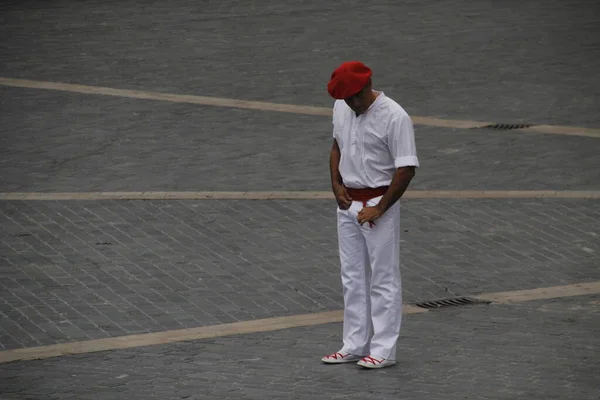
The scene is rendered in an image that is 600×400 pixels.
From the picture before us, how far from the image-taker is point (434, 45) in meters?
20.5

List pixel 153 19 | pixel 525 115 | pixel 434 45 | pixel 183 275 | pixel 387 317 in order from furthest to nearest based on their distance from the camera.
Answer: pixel 153 19 < pixel 434 45 < pixel 525 115 < pixel 183 275 < pixel 387 317

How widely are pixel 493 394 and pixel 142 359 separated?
7.57 feet

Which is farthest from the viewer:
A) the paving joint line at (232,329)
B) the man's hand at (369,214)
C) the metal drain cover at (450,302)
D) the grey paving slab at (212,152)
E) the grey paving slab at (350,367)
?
the grey paving slab at (212,152)

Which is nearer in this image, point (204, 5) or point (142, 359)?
point (142, 359)

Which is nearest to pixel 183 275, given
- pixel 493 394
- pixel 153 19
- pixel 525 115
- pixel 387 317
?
pixel 387 317

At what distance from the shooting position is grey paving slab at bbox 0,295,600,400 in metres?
8.12

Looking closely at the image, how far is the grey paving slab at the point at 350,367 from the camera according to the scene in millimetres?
8125

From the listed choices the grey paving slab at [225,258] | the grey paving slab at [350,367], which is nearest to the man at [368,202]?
the grey paving slab at [350,367]

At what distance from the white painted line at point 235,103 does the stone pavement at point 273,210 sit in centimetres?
24

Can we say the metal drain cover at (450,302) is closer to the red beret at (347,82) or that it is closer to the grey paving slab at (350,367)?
the grey paving slab at (350,367)

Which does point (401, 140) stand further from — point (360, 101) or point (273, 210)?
point (273, 210)

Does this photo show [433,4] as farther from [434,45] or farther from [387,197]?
[387,197]

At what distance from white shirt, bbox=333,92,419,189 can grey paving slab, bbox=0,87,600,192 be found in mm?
4904

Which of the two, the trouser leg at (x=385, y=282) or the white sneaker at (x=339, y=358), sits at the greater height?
the trouser leg at (x=385, y=282)
